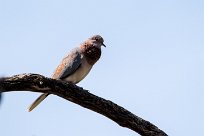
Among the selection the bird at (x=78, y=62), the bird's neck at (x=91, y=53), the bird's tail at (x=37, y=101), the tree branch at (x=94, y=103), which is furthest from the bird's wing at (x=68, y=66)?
the tree branch at (x=94, y=103)

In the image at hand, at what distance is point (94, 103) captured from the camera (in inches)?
225

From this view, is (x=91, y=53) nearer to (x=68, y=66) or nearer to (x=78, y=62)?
(x=78, y=62)

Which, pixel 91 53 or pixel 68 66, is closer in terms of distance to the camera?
pixel 68 66

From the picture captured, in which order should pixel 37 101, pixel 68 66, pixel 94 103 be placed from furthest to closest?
pixel 68 66, pixel 37 101, pixel 94 103

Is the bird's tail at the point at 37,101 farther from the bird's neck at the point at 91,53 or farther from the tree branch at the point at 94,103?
the tree branch at the point at 94,103

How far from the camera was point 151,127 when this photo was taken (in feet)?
18.4

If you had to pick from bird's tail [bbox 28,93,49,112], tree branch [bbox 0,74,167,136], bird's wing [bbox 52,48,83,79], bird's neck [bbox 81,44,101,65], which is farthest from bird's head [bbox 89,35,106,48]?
tree branch [bbox 0,74,167,136]

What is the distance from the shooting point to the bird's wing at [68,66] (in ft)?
26.7

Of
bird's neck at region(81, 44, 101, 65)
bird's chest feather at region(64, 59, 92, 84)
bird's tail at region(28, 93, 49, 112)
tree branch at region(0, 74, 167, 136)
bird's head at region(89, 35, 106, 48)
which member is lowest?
tree branch at region(0, 74, 167, 136)

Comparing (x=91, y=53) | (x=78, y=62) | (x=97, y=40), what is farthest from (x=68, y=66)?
(x=97, y=40)

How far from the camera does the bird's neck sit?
27.5ft

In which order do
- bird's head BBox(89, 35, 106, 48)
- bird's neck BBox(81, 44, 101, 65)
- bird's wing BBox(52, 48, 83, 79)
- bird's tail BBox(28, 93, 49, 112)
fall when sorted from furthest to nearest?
bird's head BBox(89, 35, 106, 48), bird's neck BBox(81, 44, 101, 65), bird's wing BBox(52, 48, 83, 79), bird's tail BBox(28, 93, 49, 112)

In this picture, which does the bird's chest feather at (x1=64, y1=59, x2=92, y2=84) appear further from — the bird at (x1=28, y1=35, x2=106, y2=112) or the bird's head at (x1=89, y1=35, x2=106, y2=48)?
the bird's head at (x1=89, y1=35, x2=106, y2=48)

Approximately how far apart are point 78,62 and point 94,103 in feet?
8.40
